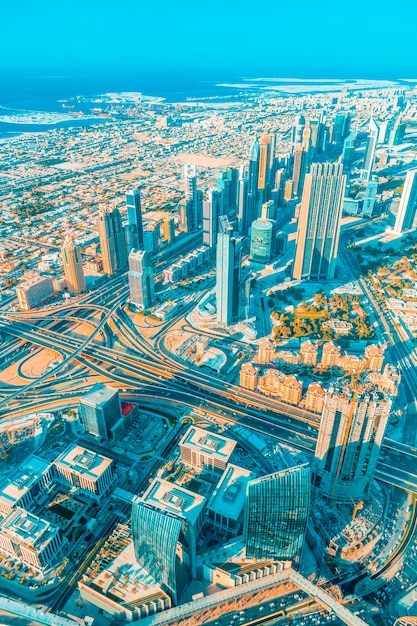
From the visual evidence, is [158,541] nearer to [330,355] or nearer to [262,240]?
[330,355]

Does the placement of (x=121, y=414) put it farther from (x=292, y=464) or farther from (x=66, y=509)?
(x=292, y=464)

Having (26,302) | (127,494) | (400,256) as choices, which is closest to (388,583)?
(127,494)

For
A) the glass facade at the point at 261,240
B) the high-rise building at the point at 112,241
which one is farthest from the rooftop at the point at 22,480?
the glass facade at the point at 261,240

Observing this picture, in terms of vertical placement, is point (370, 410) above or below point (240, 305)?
above

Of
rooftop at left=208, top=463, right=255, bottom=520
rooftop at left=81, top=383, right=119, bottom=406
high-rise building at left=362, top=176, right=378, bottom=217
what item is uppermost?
high-rise building at left=362, top=176, right=378, bottom=217

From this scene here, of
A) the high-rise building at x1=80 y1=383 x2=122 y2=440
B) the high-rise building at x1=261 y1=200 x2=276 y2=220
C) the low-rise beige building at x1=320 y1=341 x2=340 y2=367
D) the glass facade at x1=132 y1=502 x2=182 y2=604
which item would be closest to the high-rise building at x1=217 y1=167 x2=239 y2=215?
the high-rise building at x1=261 y1=200 x2=276 y2=220

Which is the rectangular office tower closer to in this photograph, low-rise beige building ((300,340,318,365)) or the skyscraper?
low-rise beige building ((300,340,318,365))

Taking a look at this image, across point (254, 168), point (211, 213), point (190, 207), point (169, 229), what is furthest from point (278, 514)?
point (254, 168)
